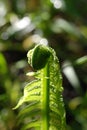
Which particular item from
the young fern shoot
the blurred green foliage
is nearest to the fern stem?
the young fern shoot

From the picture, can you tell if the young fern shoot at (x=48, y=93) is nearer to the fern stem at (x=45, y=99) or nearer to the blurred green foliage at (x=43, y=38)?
the fern stem at (x=45, y=99)

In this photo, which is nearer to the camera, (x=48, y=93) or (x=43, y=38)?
(x=48, y=93)

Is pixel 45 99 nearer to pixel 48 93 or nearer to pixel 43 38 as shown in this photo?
pixel 48 93

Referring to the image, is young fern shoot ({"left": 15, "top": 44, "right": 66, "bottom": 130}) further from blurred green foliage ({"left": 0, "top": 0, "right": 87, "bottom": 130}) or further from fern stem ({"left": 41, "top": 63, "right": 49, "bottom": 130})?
blurred green foliage ({"left": 0, "top": 0, "right": 87, "bottom": 130})

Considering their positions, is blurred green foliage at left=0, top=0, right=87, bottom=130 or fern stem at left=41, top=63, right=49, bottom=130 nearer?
fern stem at left=41, top=63, right=49, bottom=130

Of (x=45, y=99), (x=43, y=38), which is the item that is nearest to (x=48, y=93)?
(x=45, y=99)

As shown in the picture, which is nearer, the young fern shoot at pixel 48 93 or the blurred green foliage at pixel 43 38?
the young fern shoot at pixel 48 93

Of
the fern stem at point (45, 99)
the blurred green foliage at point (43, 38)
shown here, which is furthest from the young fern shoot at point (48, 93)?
the blurred green foliage at point (43, 38)

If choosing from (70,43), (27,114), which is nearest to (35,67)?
(27,114)

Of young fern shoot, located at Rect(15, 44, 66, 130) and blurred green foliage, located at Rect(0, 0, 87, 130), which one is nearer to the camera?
young fern shoot, located at Rect(15, 44, 66, 130)
